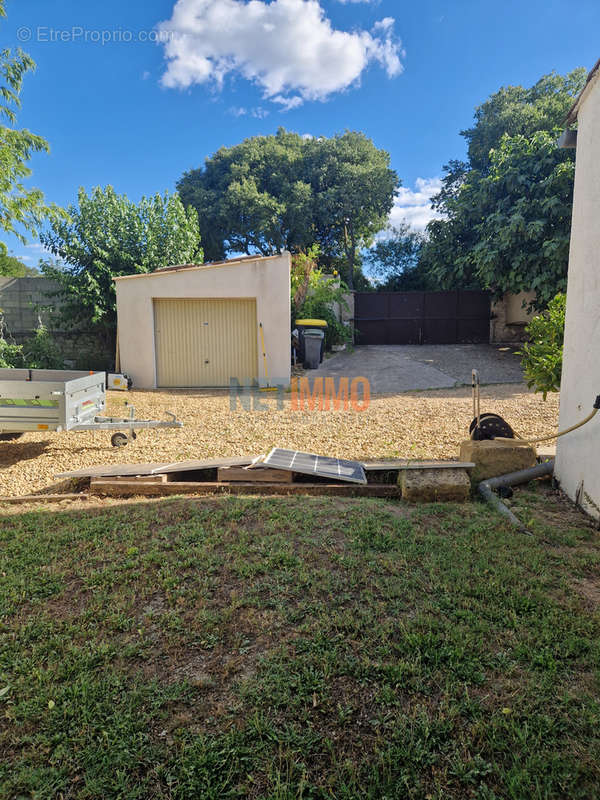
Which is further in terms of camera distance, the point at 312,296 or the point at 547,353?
the point at 312,296

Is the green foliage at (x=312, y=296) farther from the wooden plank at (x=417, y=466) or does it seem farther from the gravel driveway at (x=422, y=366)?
the wooden plank at (x=417, y=466)

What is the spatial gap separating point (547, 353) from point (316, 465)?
286 centimetres

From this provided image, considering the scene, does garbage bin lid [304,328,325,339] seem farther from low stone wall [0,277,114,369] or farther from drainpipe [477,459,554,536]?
drainpipe [477,459,554,536]

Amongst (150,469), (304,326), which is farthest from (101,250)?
(150,469)

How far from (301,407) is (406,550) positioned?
543 cm

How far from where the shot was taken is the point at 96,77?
8.63 meters

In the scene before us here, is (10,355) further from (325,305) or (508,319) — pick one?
(508,319)

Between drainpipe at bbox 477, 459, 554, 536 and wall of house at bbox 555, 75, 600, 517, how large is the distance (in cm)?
13

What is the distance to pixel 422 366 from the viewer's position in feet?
40.9

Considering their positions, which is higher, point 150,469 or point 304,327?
point 304,327

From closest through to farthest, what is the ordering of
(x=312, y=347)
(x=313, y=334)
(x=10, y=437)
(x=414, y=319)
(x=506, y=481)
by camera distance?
1. (x=506, y=481)
2. (x=10, y=437)
3. (x=313, y=334)
4. (x=312, y=347)
5. (x=414, y=319)

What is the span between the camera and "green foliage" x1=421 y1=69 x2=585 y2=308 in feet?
39.9

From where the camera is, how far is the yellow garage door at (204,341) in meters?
10.9

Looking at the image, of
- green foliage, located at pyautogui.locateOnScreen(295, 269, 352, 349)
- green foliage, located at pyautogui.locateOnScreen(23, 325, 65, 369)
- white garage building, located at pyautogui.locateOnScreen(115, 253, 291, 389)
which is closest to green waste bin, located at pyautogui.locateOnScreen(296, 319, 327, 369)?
green foliage, located at pyautogui.locateOnScreen(295, 269, 352, 349)
